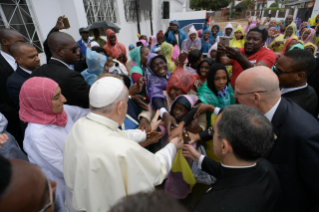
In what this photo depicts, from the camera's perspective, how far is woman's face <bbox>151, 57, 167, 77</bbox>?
2.62 meters

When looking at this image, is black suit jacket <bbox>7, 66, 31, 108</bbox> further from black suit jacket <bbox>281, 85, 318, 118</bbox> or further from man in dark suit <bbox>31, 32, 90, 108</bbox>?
black suit jacket <bbox>281, 85, 318, 118</bbox>

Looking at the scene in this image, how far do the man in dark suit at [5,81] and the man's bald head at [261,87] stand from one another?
3284 mm

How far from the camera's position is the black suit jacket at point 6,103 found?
2.46 m

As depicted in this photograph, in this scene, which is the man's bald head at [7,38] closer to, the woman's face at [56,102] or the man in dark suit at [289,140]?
the woman's face at [56,102]

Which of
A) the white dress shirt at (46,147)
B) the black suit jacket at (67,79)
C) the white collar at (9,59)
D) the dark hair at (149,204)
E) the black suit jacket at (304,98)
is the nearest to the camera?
the dark hair at (149,204)

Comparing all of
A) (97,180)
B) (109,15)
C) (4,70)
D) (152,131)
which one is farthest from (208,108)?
(109,15)

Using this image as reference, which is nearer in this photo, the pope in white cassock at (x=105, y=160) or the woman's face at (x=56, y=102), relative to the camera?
the pope in white cassock at (x=105, y=160)

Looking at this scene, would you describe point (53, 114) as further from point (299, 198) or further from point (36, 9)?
point (36, 9)

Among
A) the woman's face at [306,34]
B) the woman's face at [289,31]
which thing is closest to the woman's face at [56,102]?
the woman's face at [289,31]

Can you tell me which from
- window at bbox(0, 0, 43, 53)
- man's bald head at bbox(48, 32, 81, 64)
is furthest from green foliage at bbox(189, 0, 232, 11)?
man's bald head at bbox(48, 32, 81, 64)

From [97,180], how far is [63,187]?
1.14 m

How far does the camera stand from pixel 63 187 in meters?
1.92

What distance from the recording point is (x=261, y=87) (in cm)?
150

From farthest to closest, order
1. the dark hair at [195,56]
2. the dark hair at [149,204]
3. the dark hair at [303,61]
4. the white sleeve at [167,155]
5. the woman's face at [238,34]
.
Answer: the woman's face at [238,34] → the dark hair at [195,56] → the dark hair at [303,61] → the white sleeve at [167,155] → the dark hair at [149,204]
